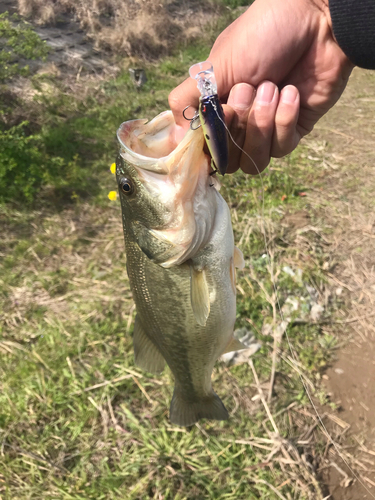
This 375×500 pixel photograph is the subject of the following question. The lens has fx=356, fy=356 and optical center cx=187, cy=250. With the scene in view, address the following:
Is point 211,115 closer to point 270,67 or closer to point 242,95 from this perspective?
point 242,95

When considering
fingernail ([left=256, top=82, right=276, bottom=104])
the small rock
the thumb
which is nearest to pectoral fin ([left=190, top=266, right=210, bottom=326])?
the thumb

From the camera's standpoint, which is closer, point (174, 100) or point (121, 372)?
point (174, 100)

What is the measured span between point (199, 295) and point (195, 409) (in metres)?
0.97

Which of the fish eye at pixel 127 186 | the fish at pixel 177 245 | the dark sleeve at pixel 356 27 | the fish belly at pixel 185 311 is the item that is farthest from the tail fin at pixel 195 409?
the dark sleeve at pixel 356 27

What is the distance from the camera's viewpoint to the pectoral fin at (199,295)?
5.65ft

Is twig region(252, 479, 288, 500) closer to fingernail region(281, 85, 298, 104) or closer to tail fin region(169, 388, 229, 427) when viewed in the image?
tail fin region(169, 388, 229, 427)

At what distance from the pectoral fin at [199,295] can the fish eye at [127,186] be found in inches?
18.6

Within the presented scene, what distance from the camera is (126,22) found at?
9.31 metres

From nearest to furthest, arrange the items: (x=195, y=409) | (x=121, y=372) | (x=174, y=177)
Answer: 1. (x=174, y=177)
2. (x=195, y=409)
3. (x=121, y=372)

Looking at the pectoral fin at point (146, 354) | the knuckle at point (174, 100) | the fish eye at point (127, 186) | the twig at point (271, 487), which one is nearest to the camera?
the fish eye at point (127, 186)

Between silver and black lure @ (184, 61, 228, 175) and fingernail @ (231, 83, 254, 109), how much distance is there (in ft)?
Result: 1.48

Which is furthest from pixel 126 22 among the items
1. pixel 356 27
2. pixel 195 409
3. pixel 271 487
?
pixel 271 487

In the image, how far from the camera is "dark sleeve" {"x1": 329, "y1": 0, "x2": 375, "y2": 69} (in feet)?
5.52

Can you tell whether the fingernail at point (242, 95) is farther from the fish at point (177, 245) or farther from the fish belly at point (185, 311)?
the fish belly at point (185, 311)
